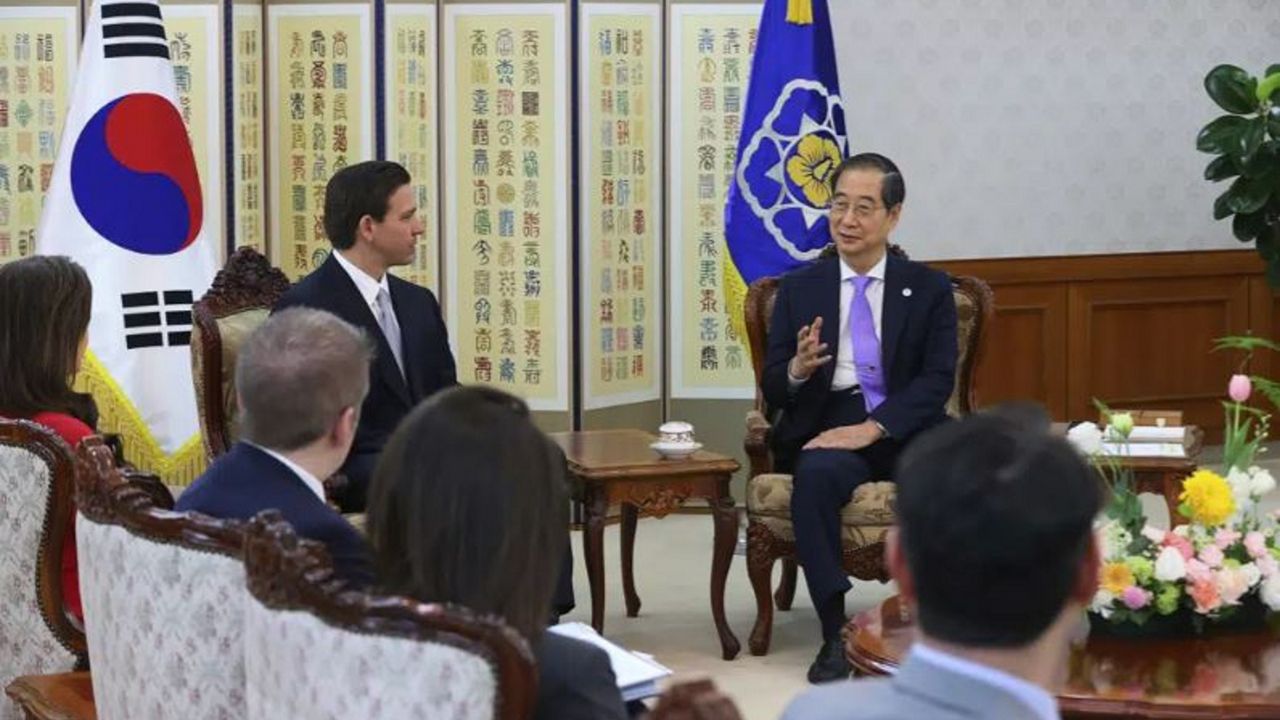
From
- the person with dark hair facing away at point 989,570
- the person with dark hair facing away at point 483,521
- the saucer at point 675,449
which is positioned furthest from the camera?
the saucer at point 675,449

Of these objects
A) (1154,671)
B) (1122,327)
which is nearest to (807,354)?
(1154,671)

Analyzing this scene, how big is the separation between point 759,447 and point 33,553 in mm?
2438

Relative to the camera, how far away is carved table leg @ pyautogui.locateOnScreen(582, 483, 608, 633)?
5.22 m

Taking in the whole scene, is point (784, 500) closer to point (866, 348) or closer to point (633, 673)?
point (866, 348)

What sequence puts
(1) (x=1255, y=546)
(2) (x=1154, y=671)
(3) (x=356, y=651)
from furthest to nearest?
1. (1) (x=1255, y=546)
2. (2) (x=1154, y=671)
3. (3) (x=356, y=651)

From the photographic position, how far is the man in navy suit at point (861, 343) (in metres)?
5.24

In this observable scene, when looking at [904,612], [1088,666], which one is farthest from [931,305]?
[1088,666]

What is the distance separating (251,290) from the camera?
530 cm

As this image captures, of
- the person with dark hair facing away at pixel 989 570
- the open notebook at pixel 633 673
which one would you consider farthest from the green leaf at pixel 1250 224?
the person with dark hair facing away at pixel 989 570

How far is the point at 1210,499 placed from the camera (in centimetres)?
375

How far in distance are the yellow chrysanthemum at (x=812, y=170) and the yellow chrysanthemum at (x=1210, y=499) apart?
2.84 metres

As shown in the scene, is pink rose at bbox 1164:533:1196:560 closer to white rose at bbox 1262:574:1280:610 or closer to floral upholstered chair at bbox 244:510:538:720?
white rose at bbox 1262:574:1280:610

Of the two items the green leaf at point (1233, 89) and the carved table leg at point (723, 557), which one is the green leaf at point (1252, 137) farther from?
the carved table leg at point (723, 557)

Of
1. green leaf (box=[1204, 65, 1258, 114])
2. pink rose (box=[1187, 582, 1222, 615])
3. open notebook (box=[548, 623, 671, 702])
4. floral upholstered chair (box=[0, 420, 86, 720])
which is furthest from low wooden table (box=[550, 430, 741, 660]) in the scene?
green leaf (box=[1204, 65, 1258, 114])
